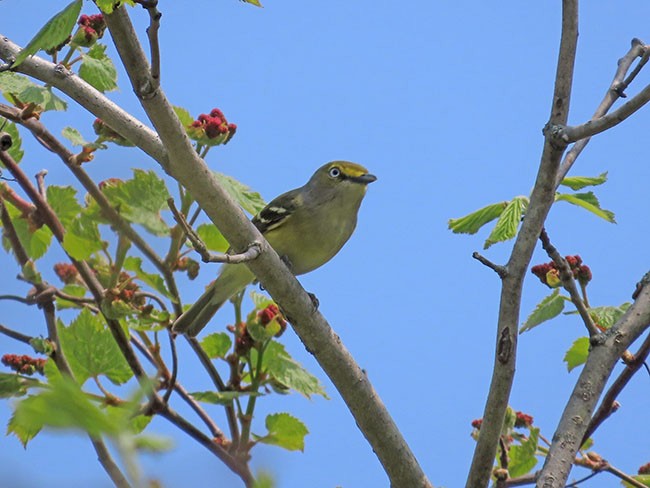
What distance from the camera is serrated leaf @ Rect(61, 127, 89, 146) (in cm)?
395

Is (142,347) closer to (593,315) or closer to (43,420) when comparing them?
(593,315)

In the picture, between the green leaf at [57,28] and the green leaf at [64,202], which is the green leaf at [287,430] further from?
the green leaf at [57,28]

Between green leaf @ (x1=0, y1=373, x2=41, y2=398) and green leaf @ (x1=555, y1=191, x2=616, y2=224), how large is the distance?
2350mm

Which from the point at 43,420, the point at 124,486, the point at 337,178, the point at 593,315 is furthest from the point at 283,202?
the point at 43,420

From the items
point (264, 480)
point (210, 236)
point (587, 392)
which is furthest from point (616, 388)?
point (264, 480)

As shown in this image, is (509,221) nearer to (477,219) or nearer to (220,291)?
(477,219)

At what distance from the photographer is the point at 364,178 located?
19.0 ft

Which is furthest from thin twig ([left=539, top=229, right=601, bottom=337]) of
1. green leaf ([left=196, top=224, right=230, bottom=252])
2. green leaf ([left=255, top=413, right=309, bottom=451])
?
green leaf ([left=196, top=224, right=230, bottom=252])

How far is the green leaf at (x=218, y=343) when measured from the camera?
3990 mm

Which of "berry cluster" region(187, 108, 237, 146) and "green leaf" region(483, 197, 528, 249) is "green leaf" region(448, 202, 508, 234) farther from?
"berry cluster" region(187, 108, 237, 146)

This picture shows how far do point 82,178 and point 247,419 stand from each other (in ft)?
4.39

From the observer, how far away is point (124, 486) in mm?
2471

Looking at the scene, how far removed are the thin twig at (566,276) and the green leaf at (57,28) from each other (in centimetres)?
192

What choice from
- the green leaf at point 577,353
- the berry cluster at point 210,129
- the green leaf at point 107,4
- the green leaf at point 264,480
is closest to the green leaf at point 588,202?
the green leaf at point 577,353
